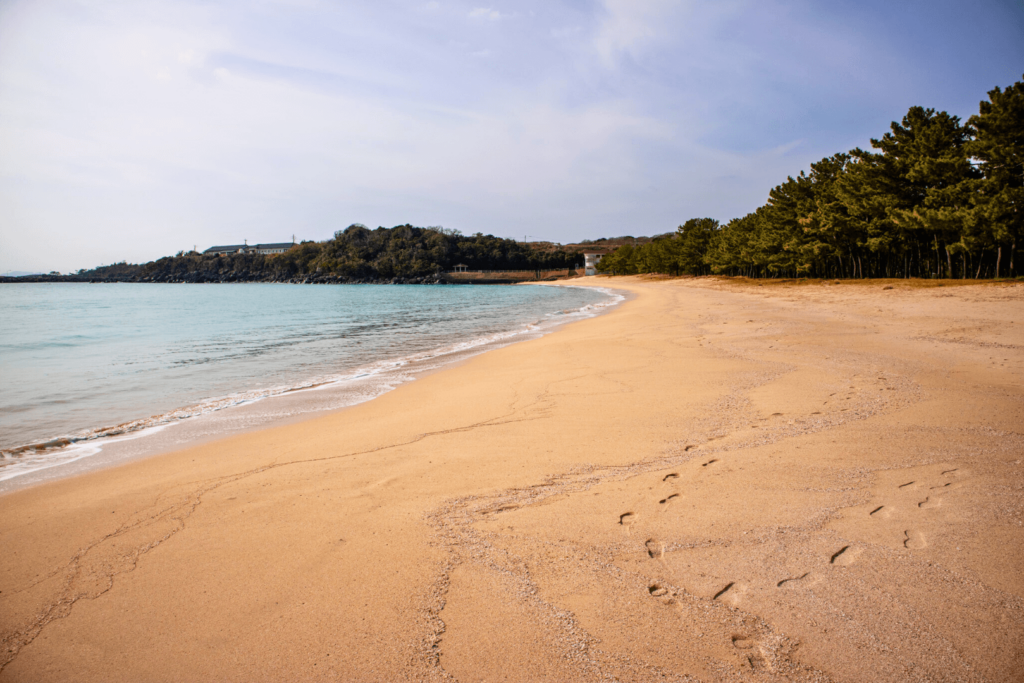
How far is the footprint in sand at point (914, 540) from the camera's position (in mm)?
2332

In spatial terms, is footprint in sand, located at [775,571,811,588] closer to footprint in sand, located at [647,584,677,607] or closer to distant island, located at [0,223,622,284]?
footprint in sand, located at [647,584,677,607]

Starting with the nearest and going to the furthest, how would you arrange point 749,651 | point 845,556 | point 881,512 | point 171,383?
point 749,651 → point 845,556 → point 881,512 → point 171,383

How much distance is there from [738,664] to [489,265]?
514ft

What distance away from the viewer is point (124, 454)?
17.3 feet

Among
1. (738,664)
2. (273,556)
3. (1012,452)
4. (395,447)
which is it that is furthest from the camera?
(395,447)

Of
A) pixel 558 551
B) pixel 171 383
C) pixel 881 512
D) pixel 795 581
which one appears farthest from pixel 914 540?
pixel 171 383

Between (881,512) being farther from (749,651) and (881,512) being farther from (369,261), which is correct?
(369,261)

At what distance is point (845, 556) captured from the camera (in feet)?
7.56

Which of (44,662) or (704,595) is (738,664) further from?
(44,662)

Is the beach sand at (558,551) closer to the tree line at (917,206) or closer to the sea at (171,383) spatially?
the sea at (171,383)

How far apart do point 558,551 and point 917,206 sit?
33025 millimetres

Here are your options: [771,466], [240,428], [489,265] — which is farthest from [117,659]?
[489,265]

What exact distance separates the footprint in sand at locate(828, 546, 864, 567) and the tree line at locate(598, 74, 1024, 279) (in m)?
27.7

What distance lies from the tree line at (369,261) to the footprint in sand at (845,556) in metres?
146
